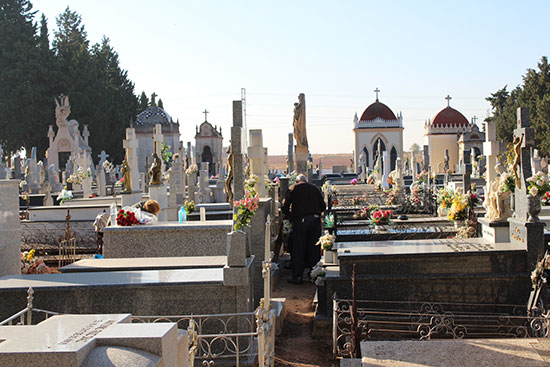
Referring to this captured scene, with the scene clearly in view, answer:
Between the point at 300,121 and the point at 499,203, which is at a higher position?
the point at 300,121

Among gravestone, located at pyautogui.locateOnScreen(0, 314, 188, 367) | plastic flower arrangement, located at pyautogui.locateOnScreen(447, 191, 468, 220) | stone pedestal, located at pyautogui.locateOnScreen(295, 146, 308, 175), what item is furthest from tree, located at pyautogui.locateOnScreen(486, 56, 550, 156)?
gravestone, located at pyautogui.locateOnScreen(0, 314, 188, 367)

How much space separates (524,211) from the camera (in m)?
8.05

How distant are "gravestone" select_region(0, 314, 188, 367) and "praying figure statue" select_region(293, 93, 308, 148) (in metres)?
15.9

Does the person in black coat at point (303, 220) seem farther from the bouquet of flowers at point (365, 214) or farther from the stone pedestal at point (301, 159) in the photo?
the stone pedestal at point (301, 159)

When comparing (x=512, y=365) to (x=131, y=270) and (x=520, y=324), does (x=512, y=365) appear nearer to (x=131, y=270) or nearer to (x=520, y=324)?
(x=520, y=324)

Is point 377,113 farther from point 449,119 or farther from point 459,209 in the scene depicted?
point 459,209

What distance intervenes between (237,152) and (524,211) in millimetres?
3847

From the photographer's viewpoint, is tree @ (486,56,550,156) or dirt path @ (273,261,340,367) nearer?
dirt path @ (273,261,340,367)

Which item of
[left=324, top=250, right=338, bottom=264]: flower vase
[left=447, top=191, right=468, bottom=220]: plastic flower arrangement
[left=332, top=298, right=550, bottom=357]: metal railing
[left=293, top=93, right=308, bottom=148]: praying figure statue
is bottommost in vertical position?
[left=332, top=298, right=550, bottom=357]: metal railing

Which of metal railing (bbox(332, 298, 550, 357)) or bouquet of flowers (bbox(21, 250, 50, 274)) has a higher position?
bouquet of flowers (bbox(21, 250, 50, 274))

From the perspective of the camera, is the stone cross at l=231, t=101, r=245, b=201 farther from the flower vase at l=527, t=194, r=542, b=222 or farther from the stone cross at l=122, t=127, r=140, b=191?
the stone cross at l=122, t=127, r=140, b=191

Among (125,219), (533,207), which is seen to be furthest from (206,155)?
(533,207)

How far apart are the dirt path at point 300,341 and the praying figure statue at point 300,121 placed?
1005cm

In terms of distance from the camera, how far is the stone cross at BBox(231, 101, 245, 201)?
7.00 m
